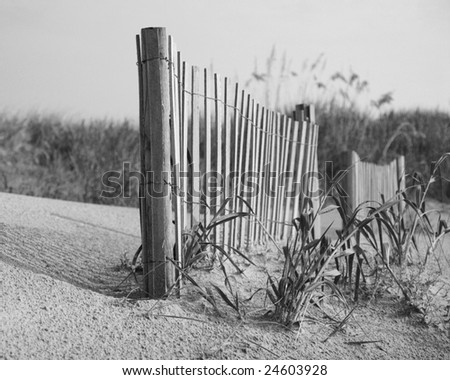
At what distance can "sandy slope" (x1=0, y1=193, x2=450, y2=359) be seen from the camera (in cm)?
259

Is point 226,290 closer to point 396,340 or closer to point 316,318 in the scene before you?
point 316,318

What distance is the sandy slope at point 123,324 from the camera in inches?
102

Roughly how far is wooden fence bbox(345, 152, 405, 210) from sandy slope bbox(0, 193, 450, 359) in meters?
1.47

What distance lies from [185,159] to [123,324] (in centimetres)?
84

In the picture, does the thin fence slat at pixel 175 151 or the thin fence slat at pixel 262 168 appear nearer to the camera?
the thin fence slat at pixel 175 151

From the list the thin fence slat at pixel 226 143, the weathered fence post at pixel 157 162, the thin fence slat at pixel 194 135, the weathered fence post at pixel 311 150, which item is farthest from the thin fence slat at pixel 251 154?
the weathered fence post at pixel 311 150

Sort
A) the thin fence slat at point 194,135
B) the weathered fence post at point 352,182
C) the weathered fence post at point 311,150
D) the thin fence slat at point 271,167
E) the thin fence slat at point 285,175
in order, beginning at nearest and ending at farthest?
the thin fence slat at point 194,135, the thin fence slat at point 271,167, the thin fence slat at point 285,175, the weathered fence post at point 311,150, the weathered fence post at point 352,182

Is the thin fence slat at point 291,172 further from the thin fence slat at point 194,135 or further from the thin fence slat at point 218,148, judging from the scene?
the thin fence slat at point 194,135

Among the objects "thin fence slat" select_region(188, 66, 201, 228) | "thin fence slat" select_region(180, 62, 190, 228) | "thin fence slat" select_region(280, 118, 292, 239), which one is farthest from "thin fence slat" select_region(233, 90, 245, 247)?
"thin fence slat" select_region(280, 118, 292, 239)

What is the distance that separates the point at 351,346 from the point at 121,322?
1.08 meters

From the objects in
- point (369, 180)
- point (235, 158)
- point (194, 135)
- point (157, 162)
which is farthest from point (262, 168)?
point (369, 180)

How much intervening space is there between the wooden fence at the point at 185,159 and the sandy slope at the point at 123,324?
0.77ft

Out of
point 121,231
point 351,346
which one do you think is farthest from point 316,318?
point 121,231

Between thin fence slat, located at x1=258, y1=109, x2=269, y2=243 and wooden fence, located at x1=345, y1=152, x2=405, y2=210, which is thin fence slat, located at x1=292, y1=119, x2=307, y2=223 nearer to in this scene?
wooden fence, located at x1=345, y1=152, x2=405, y2=210
